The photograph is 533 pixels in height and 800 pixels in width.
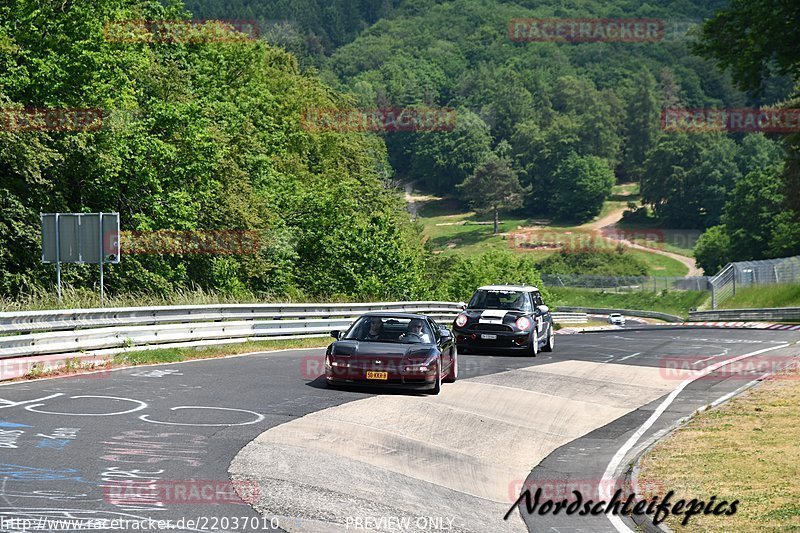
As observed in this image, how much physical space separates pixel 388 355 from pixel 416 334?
3.68 feet

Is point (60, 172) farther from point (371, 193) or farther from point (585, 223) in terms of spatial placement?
point (585, 223)

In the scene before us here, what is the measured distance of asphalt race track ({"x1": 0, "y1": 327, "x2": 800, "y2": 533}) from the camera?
353 inches

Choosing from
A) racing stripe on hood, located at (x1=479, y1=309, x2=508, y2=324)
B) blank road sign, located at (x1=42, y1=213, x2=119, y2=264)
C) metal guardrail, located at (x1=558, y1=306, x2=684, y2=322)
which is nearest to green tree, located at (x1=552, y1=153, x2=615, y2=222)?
metal guardrail, located at (x1=558, y1=306, x2=684, y2=322)

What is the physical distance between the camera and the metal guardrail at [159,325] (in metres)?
17.1

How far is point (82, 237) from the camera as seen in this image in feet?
69.9

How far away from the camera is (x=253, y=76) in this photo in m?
58.8

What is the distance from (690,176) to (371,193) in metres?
123

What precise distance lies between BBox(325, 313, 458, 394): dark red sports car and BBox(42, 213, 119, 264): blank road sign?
6420 millimetres

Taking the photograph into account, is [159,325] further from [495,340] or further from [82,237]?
[495,340]

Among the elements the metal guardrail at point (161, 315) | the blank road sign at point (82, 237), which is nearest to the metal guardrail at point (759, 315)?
the metal guardrail at point (161, 315)

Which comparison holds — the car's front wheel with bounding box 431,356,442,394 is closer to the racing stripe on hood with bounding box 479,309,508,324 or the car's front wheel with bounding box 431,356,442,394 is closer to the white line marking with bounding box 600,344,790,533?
the white line marking with bounding box 600,344,790,533

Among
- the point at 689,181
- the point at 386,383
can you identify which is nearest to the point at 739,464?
the point at 386,383

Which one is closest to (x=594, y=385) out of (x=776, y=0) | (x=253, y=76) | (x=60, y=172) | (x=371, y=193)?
(x=60, y=172)

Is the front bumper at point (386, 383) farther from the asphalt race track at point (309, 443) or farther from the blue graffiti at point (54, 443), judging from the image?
the blue graffiti at point (54, 443)
